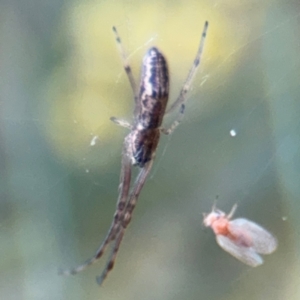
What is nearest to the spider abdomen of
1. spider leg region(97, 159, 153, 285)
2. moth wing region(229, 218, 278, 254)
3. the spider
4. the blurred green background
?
the spider

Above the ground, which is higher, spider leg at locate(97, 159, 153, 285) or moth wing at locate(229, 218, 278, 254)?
spider leg at locate(97, 159, 153, 285)

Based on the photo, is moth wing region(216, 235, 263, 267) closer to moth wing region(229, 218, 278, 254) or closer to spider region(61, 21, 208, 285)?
moth wing region(229, 218, 278, 254)

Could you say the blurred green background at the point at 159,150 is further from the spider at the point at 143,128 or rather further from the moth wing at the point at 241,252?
the spider at the point at 143,128

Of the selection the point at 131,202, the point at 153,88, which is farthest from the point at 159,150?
the point at 153,88

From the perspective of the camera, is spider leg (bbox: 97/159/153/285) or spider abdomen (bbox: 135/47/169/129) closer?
spider abdomen (bbox: 135/47/169/129)

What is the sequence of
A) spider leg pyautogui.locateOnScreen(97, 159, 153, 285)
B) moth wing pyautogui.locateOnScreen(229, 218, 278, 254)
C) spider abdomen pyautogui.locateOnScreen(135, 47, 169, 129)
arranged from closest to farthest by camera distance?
spider abdomen pyautogui.locateOnScreen(135, 47, 169, 129) → spider leg pyautogui.locateOnScreen(97, 159, 153, 285) → moth wing pyautogui.locateOnScreen(229, 218, 278, 254)


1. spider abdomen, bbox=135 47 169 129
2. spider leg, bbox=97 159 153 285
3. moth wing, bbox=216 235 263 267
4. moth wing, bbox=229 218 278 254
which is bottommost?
moth wing, bbox=216 235 263 267

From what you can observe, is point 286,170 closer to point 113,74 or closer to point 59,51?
point 113,74
